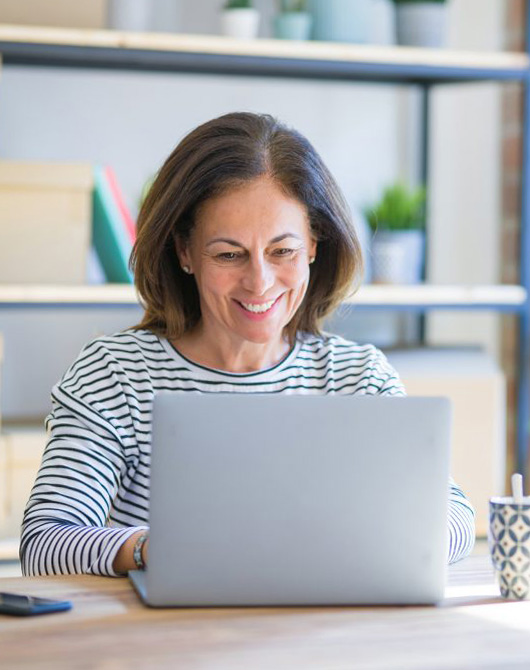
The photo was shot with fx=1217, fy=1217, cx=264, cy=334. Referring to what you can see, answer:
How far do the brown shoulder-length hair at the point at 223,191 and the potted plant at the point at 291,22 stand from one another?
1178 mm

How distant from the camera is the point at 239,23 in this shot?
109 inches

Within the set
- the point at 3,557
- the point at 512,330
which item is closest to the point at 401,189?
the point at 512,330

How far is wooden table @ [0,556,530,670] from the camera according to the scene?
1.01m

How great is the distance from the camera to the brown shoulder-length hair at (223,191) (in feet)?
5.22

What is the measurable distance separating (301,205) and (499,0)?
6.12ft

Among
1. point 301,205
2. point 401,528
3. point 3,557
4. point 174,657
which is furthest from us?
→ point 3,557

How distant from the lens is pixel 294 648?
3.43 feet

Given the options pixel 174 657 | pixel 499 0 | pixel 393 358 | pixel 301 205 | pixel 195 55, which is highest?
Answer: pixel 499 0

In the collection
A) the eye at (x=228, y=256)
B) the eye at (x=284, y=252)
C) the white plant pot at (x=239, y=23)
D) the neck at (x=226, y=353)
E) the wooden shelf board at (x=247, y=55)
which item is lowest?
the neck at (x=226, y=353)

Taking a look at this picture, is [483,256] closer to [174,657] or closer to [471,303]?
[471,303]

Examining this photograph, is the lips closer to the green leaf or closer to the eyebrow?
the eyebrow

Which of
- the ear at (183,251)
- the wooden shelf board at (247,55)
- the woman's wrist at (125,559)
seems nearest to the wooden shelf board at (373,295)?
the wooden shelf board at (247,55)

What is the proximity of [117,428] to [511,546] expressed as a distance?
0.55 metres

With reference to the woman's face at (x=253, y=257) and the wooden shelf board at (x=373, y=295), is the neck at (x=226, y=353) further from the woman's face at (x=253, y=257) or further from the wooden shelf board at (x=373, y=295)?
the wooden shelf board at (x=373, y=295)
